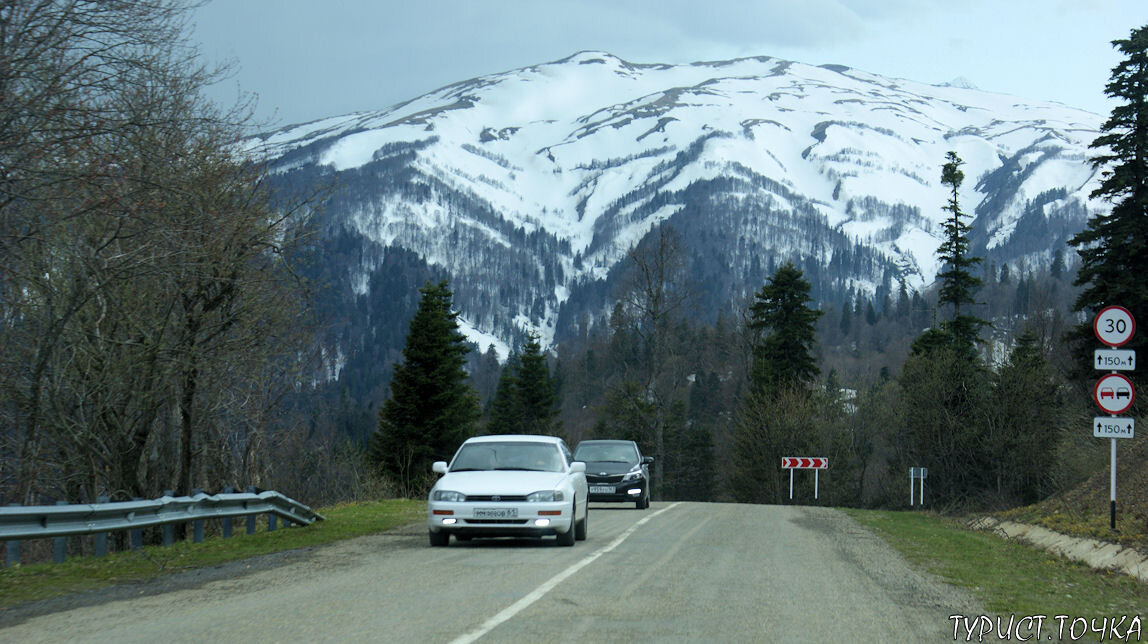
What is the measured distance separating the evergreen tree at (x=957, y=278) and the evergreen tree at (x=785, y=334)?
24.9 feet

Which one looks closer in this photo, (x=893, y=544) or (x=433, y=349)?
(x=893, y=544)

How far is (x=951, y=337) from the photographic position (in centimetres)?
5828

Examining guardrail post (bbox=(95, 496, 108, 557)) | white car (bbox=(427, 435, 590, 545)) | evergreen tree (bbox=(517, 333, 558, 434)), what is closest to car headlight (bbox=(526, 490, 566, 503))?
white car (bbox=(427, 435, 590, 545))

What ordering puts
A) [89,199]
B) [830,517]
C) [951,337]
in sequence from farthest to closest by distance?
[951,337] → [830,517] → [89,199]

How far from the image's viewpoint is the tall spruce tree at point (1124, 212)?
39406mm

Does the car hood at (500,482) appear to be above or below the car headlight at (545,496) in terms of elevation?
above

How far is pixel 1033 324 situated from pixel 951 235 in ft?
81.6

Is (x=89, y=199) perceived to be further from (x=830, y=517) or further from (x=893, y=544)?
(x=830, y=517)

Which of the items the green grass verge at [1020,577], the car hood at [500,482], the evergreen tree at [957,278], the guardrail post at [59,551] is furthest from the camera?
the evergreen tree at [957,278]

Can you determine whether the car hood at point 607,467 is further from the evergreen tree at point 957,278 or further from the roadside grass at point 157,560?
the evergreen tree at point 957,278

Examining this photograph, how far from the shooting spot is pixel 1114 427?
1778 centimetres

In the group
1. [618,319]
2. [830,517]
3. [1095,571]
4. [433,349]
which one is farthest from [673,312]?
[1095,571]

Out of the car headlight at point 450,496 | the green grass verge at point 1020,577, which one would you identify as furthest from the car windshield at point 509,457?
the green grass verge at point 1020,577

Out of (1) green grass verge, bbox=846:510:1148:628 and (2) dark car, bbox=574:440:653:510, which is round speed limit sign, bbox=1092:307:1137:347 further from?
(2) dark car, bbox=574:440:653:510
